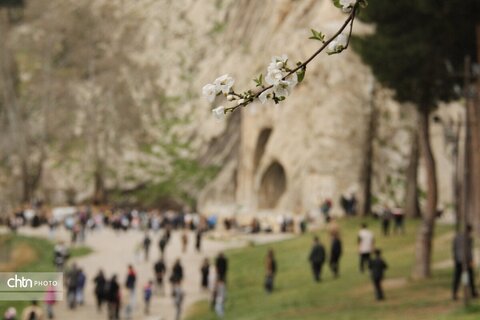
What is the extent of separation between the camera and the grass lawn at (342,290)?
17.0 metres

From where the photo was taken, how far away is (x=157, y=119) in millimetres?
62281

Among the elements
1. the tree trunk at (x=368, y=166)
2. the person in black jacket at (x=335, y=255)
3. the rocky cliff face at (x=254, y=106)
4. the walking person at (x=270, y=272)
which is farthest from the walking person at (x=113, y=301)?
the rocky cliff face at (x=254, y=106)

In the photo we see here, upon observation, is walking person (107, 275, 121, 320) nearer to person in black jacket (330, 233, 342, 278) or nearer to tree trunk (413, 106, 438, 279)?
person in black jacket (330, 233, 342, 278)

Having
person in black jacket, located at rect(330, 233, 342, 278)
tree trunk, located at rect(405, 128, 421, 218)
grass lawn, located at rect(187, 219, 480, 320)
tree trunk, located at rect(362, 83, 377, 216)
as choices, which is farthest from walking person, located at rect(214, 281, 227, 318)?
tree trunk, located at rect(362, 83, 377, 216)

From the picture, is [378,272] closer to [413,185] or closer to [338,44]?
[338,44]

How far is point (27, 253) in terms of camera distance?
32688mm

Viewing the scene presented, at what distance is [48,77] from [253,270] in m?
26.1

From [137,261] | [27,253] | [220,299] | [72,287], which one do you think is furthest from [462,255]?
[27,253]

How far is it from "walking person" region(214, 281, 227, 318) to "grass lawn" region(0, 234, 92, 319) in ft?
25.7

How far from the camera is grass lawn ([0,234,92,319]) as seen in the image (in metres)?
28.9

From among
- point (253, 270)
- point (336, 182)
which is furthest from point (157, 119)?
point (253, 270)

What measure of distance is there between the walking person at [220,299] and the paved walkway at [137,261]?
1.35 meters

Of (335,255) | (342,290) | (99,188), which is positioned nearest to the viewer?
(342,290)

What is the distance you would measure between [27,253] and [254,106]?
21114mm
